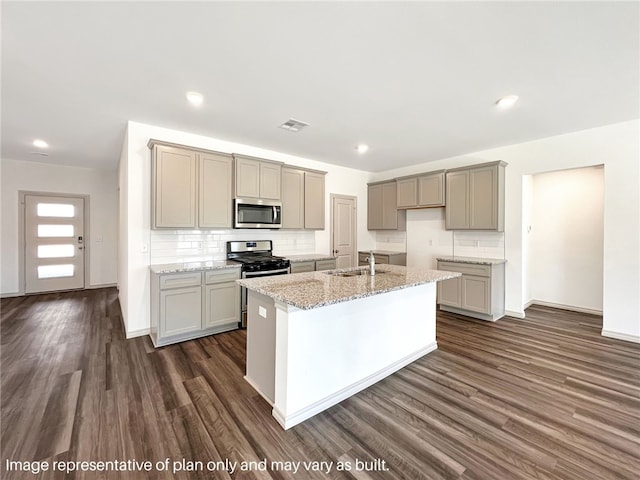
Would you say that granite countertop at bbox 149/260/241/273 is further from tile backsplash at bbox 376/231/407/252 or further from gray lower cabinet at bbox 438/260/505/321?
tile backsplash at bbox 376/231/407/252

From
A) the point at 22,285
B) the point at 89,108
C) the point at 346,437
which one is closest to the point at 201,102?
the point at 89,108

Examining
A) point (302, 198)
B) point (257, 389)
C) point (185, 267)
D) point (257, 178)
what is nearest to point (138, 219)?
point (185, 267)

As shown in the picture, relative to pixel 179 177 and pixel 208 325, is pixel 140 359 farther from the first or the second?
pixel 179 177

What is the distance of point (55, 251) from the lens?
19.5 feet

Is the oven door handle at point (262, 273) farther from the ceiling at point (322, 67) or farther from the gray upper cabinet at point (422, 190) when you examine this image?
the gray upper cabinet at point (422, 190)

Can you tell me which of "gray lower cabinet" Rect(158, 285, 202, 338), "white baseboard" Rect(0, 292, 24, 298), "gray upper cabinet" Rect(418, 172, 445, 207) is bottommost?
"white baseboard" Rect(0, 292, 24, 298)

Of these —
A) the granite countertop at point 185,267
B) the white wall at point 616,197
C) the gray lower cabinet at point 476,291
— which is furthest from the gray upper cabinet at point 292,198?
the white wall at point 616,197

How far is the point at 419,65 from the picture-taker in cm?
230

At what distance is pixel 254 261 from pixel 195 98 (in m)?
2.10

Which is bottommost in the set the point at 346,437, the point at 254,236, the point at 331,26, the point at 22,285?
the point at 346,437

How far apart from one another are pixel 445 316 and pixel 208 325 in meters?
3.57

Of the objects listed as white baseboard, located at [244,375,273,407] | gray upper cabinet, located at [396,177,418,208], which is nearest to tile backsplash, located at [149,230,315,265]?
white baseboard, located at [244,375,273,407]

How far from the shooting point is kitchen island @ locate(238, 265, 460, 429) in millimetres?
1968

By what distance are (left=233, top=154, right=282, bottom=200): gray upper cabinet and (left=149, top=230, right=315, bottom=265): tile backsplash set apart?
677 millimetres
